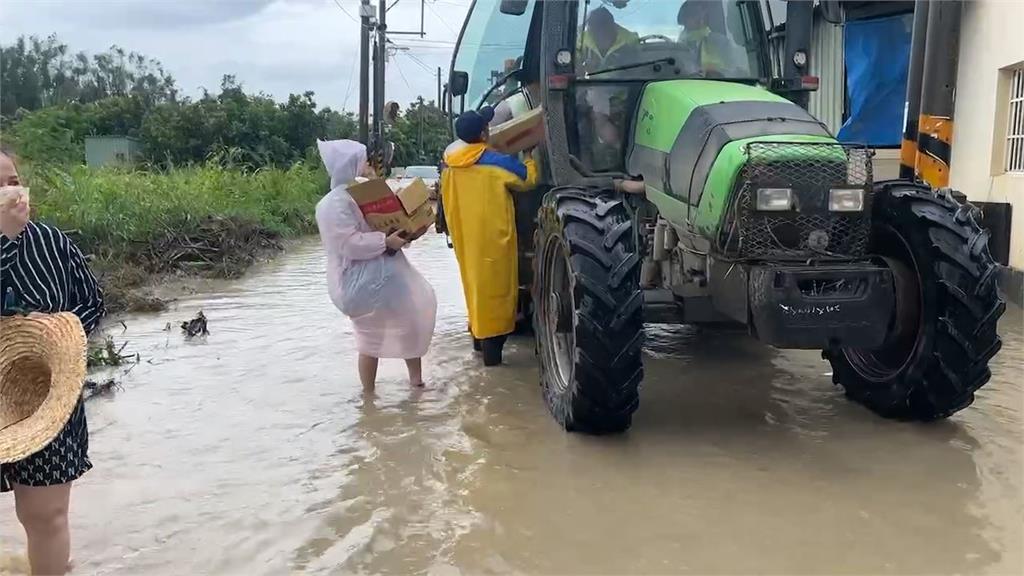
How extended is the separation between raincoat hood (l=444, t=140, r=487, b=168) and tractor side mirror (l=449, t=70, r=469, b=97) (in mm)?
1517

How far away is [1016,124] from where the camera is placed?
376 inches

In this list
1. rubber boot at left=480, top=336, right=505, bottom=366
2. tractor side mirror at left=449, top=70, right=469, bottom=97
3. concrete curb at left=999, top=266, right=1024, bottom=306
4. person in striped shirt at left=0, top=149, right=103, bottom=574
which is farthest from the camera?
concrete curb at left=999, top=266, right=1024, bottom=306

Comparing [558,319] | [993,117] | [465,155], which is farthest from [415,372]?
[993,117]

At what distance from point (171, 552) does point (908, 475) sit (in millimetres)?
3313

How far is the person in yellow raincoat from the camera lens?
242 inches

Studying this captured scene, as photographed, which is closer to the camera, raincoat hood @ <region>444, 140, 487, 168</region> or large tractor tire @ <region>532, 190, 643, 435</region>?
large tractor tire @ <region>532, 190, 643, 435</region>

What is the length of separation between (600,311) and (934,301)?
1.70 meters

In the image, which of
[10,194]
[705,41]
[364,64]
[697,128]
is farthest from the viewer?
[364,64]

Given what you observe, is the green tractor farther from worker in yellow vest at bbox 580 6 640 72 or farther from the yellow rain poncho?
the yellow rain poncho

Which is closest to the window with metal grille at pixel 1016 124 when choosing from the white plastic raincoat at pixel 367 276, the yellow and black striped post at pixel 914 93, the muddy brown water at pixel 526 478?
the yellow and black striped post at pixel 914 93

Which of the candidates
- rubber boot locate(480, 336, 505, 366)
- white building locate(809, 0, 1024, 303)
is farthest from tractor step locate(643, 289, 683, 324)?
white building locate(809, 0, 1024, 303)

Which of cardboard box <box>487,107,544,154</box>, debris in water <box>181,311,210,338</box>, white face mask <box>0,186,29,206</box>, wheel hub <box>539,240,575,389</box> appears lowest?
debris in water <box>181,311,210,338</box>

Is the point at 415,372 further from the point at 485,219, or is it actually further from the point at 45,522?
the point at 45,522

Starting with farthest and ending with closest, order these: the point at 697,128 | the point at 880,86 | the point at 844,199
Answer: the point at 880,86 < the point at 697,128 < the point at 844,199
